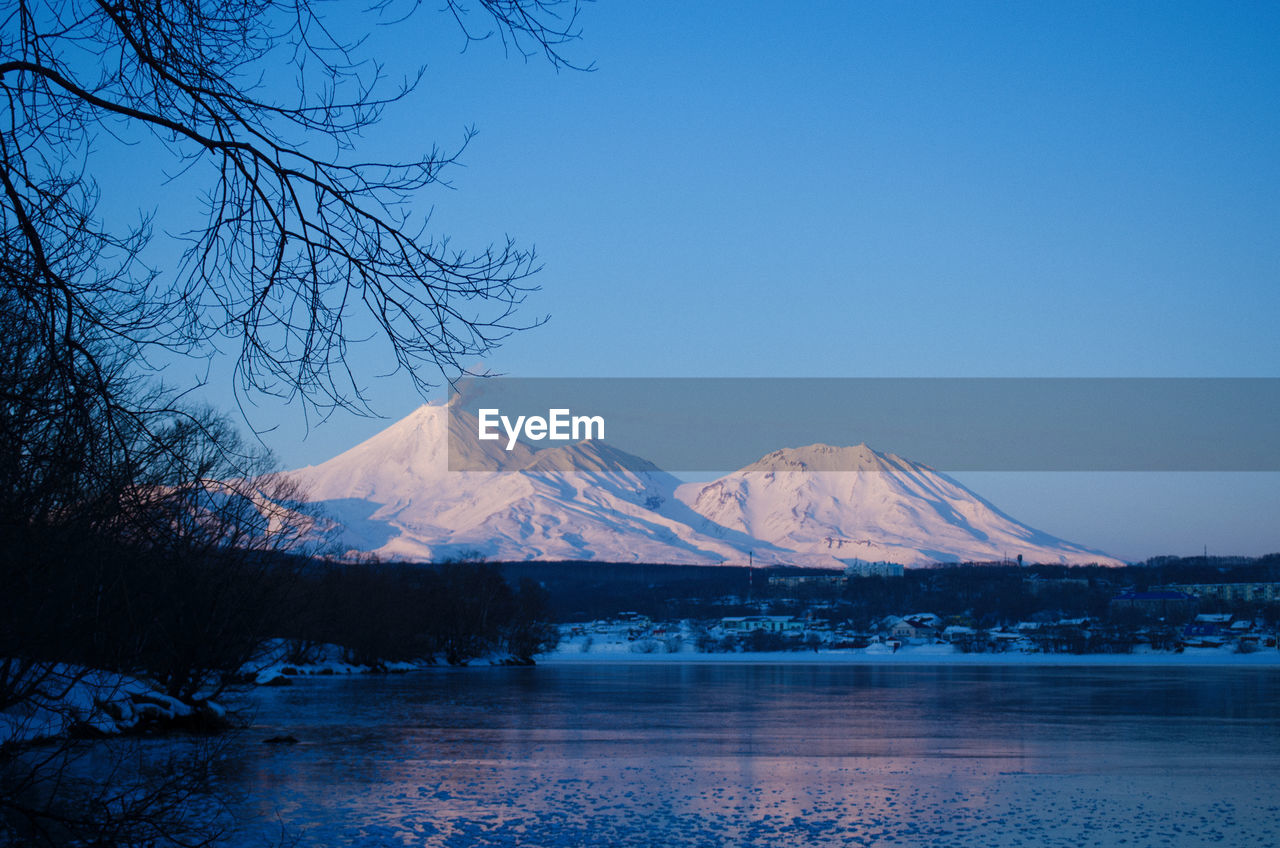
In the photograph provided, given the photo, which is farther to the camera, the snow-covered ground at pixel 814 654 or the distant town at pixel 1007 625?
the distant town at pixel 1007 625

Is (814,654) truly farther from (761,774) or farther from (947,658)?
(761,774)

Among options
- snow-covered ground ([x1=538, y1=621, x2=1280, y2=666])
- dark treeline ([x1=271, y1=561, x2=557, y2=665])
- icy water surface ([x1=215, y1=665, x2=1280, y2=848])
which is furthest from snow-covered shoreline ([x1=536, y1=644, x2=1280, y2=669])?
icy water surface ([x1=215, y1=665, x2=1280, y2=848])

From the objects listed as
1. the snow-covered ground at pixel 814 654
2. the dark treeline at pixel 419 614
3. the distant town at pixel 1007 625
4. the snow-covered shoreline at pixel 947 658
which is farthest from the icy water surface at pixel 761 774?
the distant town at pixel 1007 625

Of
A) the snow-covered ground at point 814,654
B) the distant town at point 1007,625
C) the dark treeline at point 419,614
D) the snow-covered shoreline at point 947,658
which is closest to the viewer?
the dark treeline at point 419,614

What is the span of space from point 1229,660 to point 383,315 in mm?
118056

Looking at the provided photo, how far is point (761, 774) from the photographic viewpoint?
2017cm

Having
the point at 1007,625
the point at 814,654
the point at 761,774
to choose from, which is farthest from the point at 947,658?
the point at 761,774

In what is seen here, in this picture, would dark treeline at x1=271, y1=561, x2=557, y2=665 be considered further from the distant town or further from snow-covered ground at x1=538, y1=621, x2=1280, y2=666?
the distant town

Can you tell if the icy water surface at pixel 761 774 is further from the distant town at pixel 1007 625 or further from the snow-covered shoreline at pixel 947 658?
the distant town at pixel 1007 625

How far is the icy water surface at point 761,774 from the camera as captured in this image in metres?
14.5

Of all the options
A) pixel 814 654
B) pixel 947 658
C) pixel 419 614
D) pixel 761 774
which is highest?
pixel 419 614

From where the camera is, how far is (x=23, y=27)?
536cm

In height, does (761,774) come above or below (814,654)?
above

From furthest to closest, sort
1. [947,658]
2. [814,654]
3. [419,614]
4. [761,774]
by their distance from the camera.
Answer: [814,654], [947,658], [419,614], [761,774]
